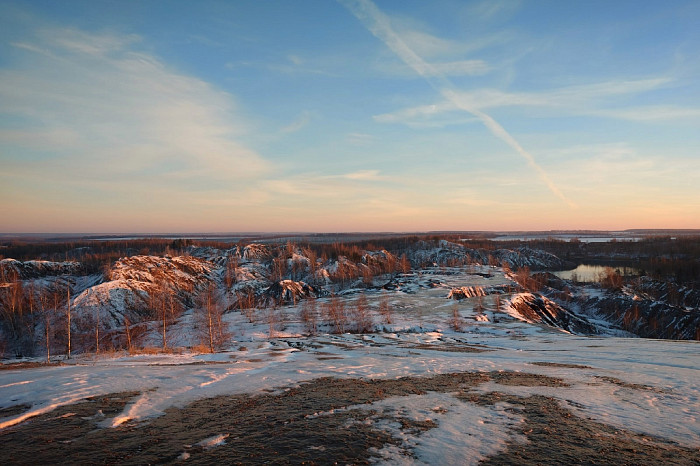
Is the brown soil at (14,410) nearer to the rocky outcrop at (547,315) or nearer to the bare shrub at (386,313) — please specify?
the bare shrub at (386,313)

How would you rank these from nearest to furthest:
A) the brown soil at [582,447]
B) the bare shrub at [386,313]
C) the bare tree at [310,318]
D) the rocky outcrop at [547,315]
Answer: the brown soil at [582,447] < the bare tree at [310,318] < the bare shrub at [386,313] < the rocky outcrop at [547,315]

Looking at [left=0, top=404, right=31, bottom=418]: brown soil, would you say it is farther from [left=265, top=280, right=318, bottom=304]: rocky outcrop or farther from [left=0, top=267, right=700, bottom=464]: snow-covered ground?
[left=265, top=280, right=318, bottom=304]: rocky outcrop

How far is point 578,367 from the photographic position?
22.3 meters

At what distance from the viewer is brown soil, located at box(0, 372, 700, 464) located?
27.2 feet

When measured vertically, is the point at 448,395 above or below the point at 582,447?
below

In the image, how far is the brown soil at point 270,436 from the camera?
830 cm

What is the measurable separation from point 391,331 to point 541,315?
124ft

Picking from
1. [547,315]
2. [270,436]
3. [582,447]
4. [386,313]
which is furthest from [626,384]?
[547,315]

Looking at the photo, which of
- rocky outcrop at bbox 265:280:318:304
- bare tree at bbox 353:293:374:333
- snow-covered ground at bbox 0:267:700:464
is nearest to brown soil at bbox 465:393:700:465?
snow-covered ground at bbox 0:267:700:464

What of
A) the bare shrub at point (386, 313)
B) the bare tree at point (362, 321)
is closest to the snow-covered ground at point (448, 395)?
the bare tree at point (362, 321)

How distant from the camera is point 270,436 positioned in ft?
31.4

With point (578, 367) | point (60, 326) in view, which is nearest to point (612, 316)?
point (578, 367)

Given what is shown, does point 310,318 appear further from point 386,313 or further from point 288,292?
point 288,292

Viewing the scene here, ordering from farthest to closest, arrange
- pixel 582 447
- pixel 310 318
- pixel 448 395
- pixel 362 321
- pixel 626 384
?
pixel 310 318
pixel 362 321
pixel 626 384
pixel 448 395
pixel 582 447
